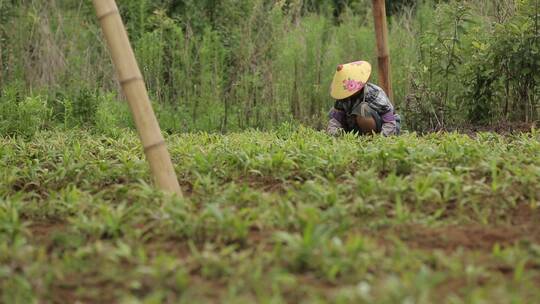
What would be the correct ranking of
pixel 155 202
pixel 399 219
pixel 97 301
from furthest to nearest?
1. pixel 155 202
2. pixel 399 219
3. pixel 97 301

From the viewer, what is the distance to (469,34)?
8234mm

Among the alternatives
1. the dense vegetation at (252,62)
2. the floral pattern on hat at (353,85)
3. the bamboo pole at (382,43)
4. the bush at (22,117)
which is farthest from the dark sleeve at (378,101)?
the bush at (22,117)

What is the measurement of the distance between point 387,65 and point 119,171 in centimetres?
343

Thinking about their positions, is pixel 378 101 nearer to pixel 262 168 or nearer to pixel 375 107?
pixel 375 107

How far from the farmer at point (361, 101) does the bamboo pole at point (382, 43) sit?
434mm

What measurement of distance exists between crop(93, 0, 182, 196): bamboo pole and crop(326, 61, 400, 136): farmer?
2.89 meters

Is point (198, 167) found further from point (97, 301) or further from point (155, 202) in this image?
point (97, 301)

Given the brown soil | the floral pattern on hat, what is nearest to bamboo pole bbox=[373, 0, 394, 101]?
the floral pattern on hat

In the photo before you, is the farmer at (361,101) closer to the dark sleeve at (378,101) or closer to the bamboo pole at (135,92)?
the dark sleeve at (378,101)

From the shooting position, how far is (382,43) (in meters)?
7.33

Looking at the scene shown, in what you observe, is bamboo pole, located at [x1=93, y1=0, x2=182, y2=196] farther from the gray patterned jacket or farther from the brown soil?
the gray patterned jacket

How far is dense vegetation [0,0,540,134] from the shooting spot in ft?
25.4

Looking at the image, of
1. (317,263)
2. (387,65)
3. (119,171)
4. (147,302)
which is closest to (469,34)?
(387,65)

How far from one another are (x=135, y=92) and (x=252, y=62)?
5.27 metres
